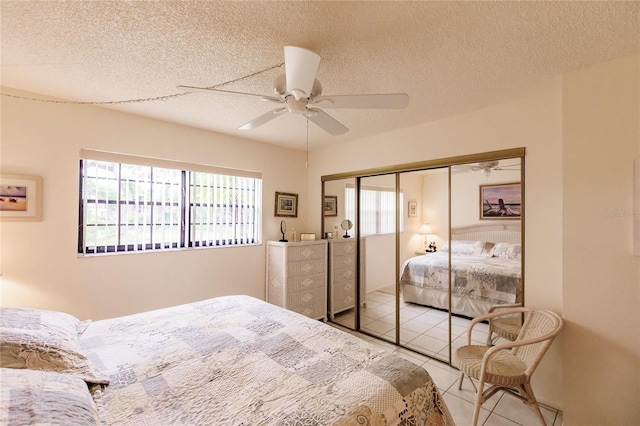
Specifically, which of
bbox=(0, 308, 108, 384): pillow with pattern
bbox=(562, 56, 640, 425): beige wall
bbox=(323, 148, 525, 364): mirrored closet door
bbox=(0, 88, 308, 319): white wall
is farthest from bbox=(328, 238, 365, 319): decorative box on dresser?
bbox=(0, 308, 108, 384): pillow with pattern

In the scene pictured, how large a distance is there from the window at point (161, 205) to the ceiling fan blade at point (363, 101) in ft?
7.20

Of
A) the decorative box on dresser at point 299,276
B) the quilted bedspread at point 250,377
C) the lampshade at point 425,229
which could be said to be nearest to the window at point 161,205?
the decorative box on dresser at point 299,276

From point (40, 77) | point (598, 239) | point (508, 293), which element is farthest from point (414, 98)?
point (40, 77)

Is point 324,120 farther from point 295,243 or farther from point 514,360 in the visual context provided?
point 514,360

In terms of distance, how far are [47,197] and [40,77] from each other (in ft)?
3.22

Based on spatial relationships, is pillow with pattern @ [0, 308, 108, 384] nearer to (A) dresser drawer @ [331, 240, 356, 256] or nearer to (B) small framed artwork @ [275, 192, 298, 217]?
(B) small framed artwork @ [275, 192, 298, 217]

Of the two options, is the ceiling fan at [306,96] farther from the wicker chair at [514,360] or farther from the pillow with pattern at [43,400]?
the wicker chair at [514,360]

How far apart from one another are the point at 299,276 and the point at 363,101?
8.41 ft

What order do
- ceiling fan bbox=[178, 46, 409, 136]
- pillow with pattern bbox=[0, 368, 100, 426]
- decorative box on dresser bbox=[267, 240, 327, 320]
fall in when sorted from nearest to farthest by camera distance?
pillow with pattern bbox=[0, 368, 100, 426], ceiling fan bbox=[178, 46, 409, 136], decorative box on dresser bbox=[267, 240, 327, 320]

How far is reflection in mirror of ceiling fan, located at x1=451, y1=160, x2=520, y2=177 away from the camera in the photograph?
2436 mm

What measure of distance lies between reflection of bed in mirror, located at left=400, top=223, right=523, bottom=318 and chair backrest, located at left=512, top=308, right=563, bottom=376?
0.22 metres

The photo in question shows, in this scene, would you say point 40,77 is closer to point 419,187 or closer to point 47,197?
point 47,197

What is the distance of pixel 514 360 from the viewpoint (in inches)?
80.4

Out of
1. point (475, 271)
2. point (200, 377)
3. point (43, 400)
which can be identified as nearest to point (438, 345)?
point (475, 271)
